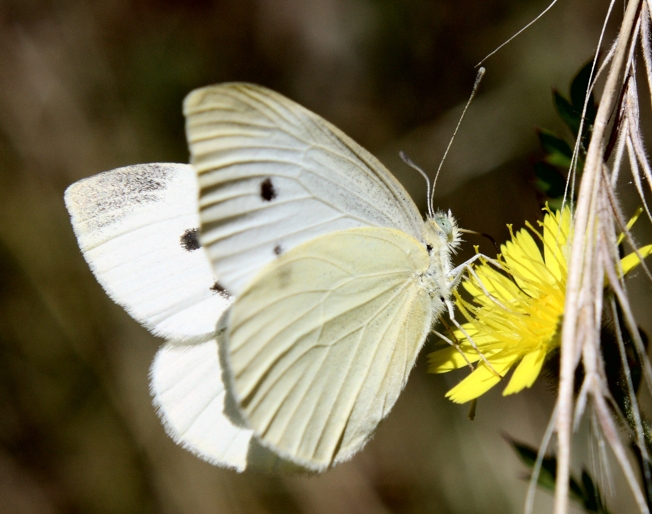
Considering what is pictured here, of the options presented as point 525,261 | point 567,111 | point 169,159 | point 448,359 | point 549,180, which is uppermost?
point 567,111

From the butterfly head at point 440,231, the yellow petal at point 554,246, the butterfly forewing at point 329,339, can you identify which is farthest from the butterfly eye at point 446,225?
the yellow petal at point 554,246

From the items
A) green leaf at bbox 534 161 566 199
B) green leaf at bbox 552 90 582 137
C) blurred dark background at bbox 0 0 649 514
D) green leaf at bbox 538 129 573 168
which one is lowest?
blurred dark background at bbox 0 0 649 514

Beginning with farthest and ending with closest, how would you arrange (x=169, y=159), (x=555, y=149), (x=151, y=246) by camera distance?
1. (x=169, y=159)
2. (x=151, y=246)
3. (x=555, y=149)

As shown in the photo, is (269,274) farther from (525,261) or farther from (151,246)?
(525,261)

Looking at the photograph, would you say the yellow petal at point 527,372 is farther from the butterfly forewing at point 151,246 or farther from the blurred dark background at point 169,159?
the blurred dark background at point 169,159

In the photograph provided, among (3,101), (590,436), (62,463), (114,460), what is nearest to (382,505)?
(114,460)

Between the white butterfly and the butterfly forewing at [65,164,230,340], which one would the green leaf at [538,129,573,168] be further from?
the butterfly forewing at [65,164,230,340]

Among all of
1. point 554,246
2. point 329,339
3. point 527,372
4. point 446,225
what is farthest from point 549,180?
point 329,339

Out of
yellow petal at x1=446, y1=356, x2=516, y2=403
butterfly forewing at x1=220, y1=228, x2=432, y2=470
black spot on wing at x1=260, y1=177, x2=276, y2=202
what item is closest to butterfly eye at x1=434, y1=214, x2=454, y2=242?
butterfly forewing at x1=220, y1=228, x2=432, y2=470
